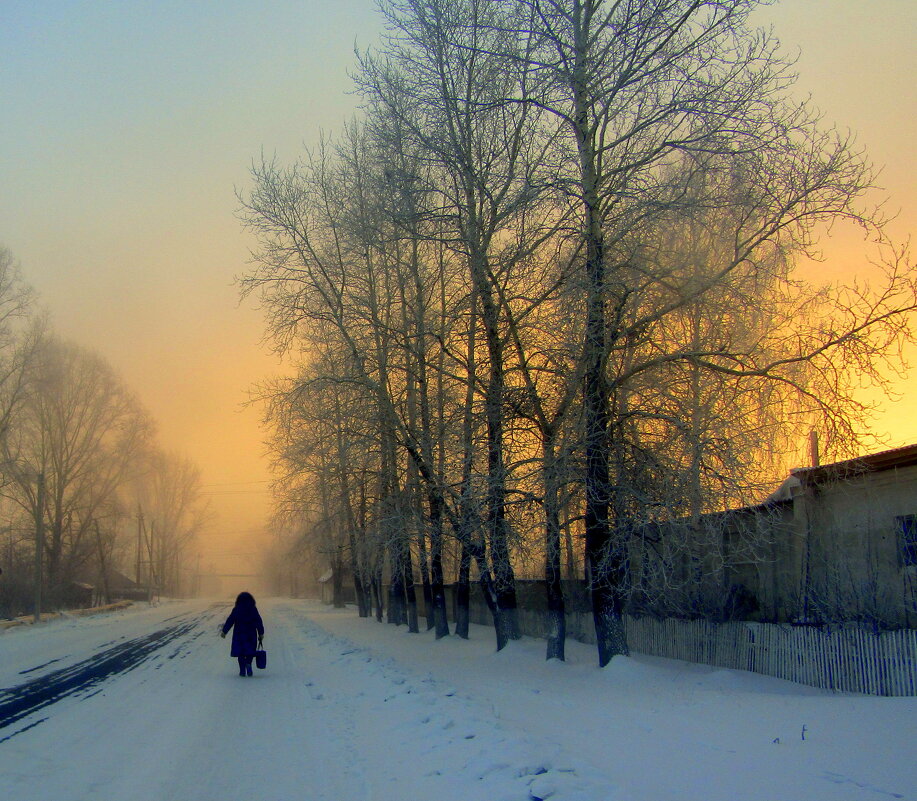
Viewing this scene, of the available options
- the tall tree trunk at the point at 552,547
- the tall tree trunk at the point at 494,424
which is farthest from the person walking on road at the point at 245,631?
the tall tree trunk at the point at 552,547

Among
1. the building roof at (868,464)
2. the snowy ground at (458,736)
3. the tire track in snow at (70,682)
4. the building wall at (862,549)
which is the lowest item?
the tire track in snow at (70,682)

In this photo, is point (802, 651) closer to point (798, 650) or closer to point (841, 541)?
point (798, 650)

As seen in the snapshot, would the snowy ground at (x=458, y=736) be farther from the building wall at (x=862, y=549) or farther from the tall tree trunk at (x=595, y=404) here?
the building wall at (x=862, y=549)

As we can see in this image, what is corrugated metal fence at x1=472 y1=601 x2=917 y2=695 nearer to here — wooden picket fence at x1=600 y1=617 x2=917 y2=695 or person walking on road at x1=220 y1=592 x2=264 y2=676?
wooden picket fence at x1=600 y1=617 x2=917 y2=695

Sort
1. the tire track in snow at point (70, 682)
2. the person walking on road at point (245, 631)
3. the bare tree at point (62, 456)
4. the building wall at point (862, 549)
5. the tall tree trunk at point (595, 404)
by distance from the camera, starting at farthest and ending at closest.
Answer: the bare tree at point (62, 456), the person walking on road at point (245, 631), the building wall at point (862, 549), the tall tree trunk at point (595, 404), the tire track in snow at point (70, 682)

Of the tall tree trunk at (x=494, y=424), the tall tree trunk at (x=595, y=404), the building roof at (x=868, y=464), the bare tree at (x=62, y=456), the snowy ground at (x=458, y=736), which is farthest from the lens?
the bare tree at (x=62, y=456)

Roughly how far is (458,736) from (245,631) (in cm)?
861

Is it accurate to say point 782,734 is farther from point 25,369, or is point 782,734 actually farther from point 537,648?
point 25,369

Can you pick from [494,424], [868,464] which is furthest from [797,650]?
[494,424]

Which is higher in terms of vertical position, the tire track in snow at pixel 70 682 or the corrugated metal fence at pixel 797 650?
the corrugated metal fence at pixel 797 650

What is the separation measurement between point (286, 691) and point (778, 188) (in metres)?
11.5

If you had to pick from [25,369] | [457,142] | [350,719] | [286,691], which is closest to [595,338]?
[457,142]

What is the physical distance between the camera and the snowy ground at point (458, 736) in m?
6.38

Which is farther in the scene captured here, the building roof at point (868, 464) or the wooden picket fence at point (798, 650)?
the building roof at point (868, 464)
